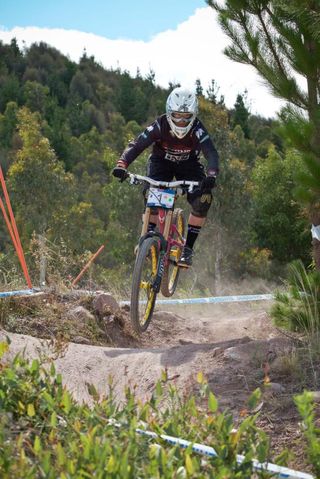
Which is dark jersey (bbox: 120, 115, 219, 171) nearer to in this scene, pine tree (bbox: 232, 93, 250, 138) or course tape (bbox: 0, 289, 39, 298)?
course tape (bbox: 0, 289, 39, 298)

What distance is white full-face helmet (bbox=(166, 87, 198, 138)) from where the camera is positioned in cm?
615

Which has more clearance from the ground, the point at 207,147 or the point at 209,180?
the point at 207,147

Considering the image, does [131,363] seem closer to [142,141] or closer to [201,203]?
[201,203]

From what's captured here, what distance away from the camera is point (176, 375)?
15.7 feet

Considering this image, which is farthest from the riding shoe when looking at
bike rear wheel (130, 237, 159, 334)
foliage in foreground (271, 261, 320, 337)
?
foliage in foreground (271, 261, 320, 337)

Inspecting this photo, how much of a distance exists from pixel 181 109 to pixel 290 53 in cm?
100

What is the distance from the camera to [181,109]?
6152 millimetres

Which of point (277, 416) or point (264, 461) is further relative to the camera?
point (277, 416)

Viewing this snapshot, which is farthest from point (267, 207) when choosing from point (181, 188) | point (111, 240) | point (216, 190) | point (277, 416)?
point (277, 416)

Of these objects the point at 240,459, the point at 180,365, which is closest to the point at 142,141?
the point at 180,365

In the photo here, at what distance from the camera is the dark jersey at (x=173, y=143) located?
21.0ft

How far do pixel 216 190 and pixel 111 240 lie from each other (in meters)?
12.1

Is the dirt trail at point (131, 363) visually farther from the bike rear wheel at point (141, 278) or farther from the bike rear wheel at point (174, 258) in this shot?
the bike rear wheel at point (174, 258)

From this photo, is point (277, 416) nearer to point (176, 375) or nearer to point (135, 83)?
point (176, 375)
